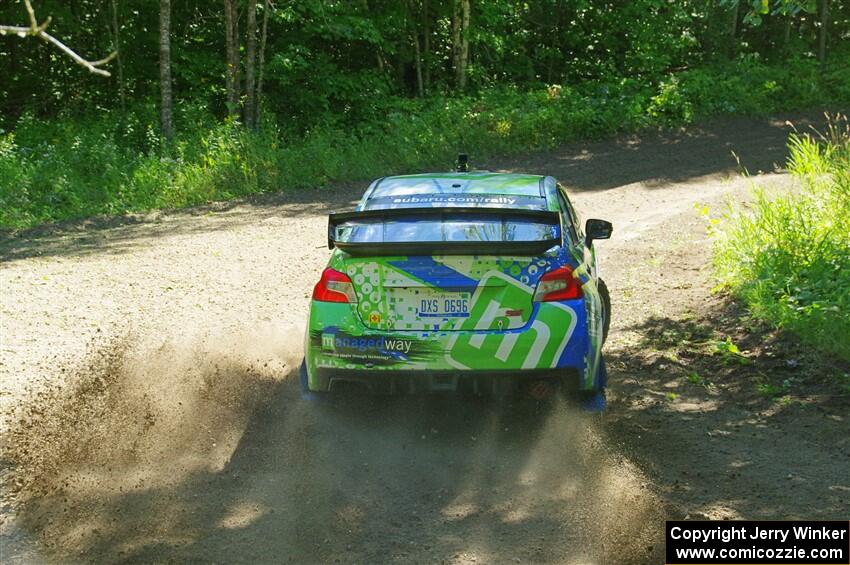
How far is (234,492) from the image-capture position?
580 centimetres

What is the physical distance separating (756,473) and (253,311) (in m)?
5.96

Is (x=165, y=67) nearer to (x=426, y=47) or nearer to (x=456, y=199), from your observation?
(x=426, y=47)

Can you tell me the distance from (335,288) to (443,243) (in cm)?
80

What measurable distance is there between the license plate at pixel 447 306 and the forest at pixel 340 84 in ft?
38.4

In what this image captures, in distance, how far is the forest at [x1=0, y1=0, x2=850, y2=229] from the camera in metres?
19.5

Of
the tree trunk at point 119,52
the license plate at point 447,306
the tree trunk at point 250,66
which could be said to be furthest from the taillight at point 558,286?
the tree trunk at point 119,52

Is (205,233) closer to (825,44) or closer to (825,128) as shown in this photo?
(825,128)

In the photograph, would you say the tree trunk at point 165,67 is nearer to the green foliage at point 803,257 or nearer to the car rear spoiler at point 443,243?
the green foliage at point 803,257

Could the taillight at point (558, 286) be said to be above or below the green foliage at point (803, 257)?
above

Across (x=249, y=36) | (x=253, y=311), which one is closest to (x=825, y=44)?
(x=249, y=36)

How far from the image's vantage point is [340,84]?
85.6ft

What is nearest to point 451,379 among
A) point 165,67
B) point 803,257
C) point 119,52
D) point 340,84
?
point 803,257

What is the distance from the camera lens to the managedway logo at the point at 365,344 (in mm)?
6367

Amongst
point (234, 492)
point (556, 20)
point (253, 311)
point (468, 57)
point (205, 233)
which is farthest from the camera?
point (556, 20)
